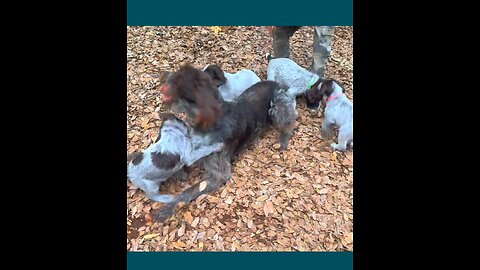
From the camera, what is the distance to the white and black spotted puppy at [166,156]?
12.4 ft

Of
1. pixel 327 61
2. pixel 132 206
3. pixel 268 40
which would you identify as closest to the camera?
pixel 132 206

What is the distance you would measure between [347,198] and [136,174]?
2.17 m

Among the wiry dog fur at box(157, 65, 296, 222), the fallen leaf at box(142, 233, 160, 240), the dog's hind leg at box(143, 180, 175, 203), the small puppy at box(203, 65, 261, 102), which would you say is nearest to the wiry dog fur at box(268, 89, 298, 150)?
the wiry dog fur at box(157, 65, 296, 222)

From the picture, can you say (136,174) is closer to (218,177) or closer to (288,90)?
(218,177)

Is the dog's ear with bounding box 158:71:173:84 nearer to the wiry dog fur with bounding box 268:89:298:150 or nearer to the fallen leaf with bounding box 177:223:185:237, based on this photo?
the wiry dog fur with bounding box 268:89:298:150

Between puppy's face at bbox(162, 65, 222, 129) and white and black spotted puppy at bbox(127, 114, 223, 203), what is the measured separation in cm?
16

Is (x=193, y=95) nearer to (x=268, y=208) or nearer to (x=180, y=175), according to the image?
(x=180, y=175)

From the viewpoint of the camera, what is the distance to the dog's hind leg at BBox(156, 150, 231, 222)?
4.00m

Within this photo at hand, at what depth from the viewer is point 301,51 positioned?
5680 mm

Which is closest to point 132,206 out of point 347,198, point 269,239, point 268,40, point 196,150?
point 196,150

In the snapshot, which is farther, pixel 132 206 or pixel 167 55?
pixel 167 55

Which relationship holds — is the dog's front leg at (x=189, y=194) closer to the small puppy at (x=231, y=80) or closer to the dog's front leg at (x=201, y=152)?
the dog's front leg at (x=201, y=152)

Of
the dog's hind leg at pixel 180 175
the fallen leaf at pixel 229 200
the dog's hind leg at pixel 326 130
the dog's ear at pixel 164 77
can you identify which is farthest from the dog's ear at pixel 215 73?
the fallen leaf at pixel 229 200

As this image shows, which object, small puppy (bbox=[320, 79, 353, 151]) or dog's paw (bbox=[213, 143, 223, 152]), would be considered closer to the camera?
dog's paw (bbox=[213, 143, 223, 152])
